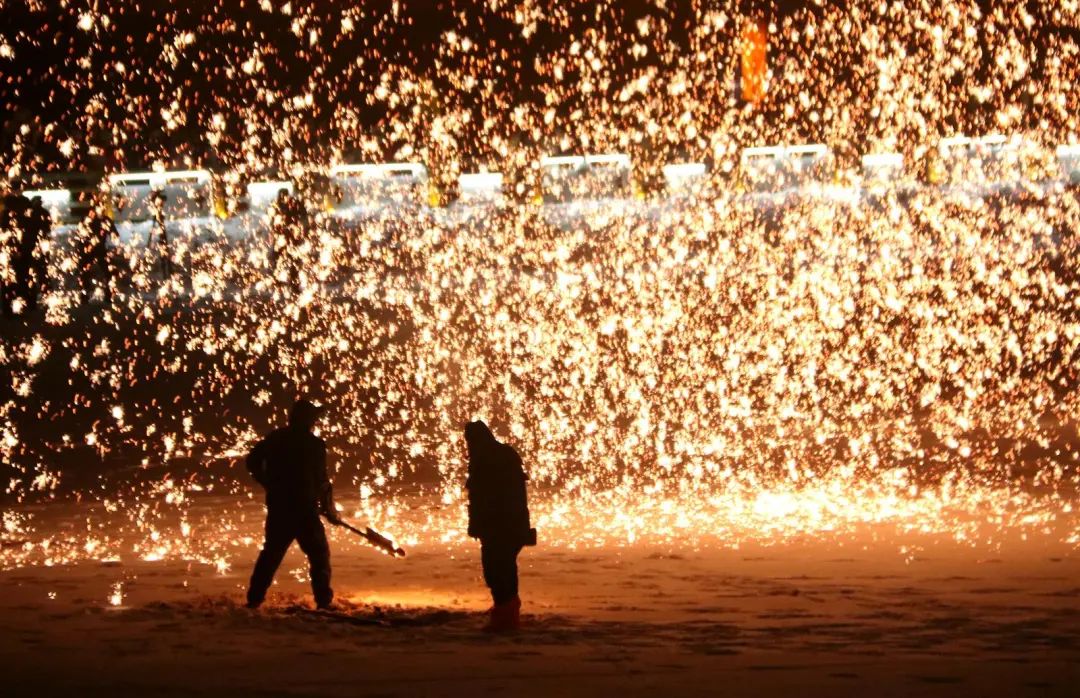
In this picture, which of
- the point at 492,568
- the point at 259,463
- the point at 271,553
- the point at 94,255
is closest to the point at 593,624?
the point at 492,568

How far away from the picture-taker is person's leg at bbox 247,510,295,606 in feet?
27.9

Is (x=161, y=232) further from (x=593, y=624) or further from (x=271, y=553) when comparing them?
(x=593, y=624)

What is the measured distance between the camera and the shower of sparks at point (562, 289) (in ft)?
45.5

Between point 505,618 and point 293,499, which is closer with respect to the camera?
point 505,618

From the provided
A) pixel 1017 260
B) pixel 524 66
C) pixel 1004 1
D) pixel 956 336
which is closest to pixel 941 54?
pixel 1004 1

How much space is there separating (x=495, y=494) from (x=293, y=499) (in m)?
1.04

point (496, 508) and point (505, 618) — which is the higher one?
point (496, 508)

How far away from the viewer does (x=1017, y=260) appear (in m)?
26.3

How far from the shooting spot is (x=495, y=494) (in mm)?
8250

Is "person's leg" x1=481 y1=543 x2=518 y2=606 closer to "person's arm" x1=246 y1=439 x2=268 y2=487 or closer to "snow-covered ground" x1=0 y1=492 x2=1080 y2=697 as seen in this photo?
"snow-covered ground" x1=0 y1=492 x2=1080 y2=697

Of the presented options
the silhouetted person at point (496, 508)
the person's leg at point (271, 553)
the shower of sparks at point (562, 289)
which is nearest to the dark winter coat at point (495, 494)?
the silhouetted person at point (496, 508)

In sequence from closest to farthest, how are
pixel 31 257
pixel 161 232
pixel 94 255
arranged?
pixel 31 257, pixel 94 255, pixel 161 232

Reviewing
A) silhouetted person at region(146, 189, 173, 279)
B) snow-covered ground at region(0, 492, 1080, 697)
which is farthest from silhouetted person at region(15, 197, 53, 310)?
snow-covered ground at region(0, 492, 1080, 697)

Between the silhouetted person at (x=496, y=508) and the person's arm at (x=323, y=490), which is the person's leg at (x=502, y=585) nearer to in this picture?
the silhouetted person at (x=496, y=508)
